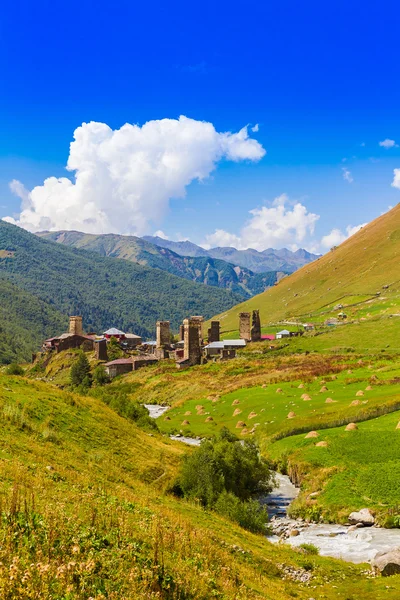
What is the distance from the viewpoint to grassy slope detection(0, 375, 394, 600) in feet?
31.1

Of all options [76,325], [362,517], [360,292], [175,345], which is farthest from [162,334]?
[362,517]

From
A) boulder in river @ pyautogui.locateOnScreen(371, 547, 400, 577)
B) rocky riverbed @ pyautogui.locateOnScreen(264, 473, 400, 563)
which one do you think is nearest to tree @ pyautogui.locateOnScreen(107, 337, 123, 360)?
rocky riverbed @ pyautogui.locateOnScreen(264, 473, 400, 563)

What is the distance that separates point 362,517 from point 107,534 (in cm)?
1871

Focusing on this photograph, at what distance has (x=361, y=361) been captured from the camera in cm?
7275

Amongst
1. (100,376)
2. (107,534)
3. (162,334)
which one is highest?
(162,334)

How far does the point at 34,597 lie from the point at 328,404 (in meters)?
45.4

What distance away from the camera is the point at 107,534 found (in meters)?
12.0

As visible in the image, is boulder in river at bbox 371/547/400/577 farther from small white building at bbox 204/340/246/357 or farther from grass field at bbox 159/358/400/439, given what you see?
small white building at bbox 204/340/246/357

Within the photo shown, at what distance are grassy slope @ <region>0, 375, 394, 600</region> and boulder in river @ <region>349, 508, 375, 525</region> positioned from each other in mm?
6137

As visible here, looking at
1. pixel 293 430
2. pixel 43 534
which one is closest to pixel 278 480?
pixel 293 430

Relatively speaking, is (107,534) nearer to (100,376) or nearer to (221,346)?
(100,376)

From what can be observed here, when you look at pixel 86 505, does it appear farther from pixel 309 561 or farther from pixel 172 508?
pixel 309 561

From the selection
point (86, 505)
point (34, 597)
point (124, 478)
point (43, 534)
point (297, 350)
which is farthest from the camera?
point (297, 350)

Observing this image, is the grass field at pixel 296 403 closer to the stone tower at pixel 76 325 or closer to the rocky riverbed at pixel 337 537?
the rocky riverbed at pixel 337 537
